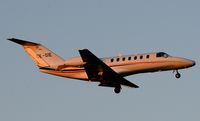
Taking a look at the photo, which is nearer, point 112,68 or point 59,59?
point 112,68

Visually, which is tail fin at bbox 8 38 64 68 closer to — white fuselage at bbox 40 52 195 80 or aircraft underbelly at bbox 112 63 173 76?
white fuselage at bbox 40 52 195 80

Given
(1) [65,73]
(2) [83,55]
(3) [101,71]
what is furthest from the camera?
(1) [65,73]

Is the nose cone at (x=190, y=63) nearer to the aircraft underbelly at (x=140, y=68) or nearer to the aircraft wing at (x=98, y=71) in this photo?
the aircraft underbelly at (x=140, y=68)

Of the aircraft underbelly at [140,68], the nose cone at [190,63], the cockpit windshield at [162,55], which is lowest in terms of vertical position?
the aircraft underbelly at [140,68]

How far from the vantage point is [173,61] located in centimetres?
3238

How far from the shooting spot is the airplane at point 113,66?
32188 millimetres

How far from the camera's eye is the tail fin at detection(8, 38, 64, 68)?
36.8 metres

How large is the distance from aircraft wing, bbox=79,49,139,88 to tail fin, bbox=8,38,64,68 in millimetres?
4351

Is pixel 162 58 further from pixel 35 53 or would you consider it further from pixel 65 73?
pixel 35 53

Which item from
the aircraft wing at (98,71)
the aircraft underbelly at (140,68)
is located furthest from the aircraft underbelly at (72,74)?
the aircraft underbelly at (140,68)

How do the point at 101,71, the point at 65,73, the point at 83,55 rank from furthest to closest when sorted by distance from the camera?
1. the point at 65,73
2. the point at 101,71
3. the point at 83,55

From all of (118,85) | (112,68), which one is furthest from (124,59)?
(118,85)

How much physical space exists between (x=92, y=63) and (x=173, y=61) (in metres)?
5.87

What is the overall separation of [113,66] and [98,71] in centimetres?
128
